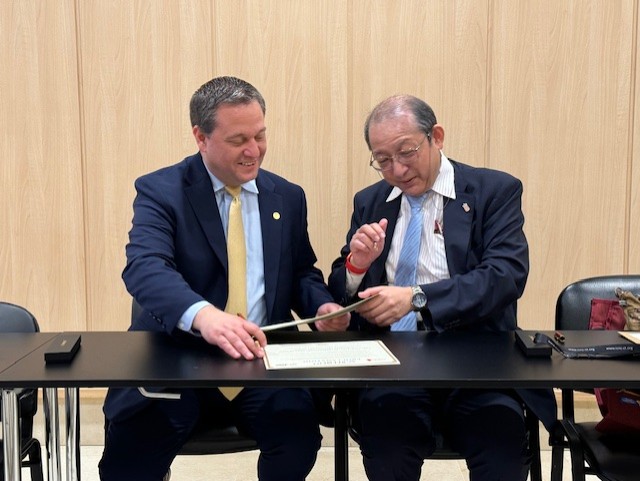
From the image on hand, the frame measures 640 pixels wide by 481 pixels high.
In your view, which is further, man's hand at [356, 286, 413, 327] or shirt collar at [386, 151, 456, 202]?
shirt collar at [386, 151, 456, 202]

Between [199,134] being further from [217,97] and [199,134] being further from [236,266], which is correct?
[236,266]

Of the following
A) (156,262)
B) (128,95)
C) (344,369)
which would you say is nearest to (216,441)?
(156,262)

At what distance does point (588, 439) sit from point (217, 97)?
1561mm

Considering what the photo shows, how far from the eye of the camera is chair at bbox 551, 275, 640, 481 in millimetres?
1910

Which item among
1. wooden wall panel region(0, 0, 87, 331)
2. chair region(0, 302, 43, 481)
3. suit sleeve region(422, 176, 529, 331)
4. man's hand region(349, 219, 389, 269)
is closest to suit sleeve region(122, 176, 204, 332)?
chair region(0, 302, 43, 481)

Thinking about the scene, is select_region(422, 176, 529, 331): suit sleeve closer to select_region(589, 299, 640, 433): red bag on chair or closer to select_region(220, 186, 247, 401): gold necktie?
select_region(589, 299, 640, 433): red bag on chair

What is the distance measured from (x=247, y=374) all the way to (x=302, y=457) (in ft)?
1.94

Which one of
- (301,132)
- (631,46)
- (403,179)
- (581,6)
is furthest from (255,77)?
(631,46)

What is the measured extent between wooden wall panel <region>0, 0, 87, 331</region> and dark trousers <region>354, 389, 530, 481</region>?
2.10 meters

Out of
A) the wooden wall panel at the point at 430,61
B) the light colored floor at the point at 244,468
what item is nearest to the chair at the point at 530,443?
the light colored floor at the point at 244,468

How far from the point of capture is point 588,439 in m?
2.03

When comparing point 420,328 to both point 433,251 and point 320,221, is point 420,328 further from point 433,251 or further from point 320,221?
point 320,221

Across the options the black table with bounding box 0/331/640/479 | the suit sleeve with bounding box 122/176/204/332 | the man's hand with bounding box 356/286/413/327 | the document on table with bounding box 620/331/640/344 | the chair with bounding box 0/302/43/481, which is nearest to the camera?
the black table with bounding box 0/331/640/479

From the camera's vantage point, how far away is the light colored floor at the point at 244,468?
319 centimetres
